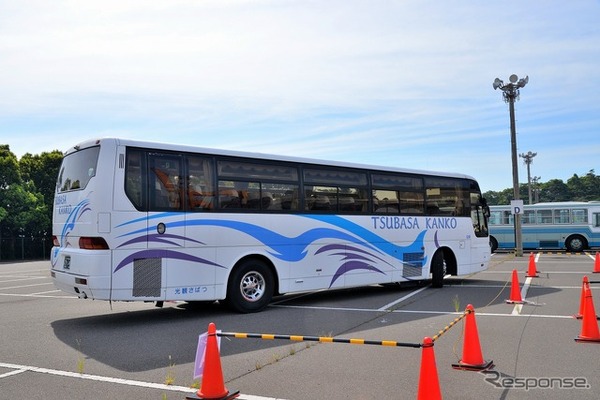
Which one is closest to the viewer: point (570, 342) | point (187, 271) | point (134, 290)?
point (570, 342)

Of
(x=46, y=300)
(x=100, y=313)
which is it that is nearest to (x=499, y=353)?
(x=100, y=313)

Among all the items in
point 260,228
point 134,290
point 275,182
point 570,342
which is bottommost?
point 570,342

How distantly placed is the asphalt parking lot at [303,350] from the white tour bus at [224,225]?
→ 745 mm

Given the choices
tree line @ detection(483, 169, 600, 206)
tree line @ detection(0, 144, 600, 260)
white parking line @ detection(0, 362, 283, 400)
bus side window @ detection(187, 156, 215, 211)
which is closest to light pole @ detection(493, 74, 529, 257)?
bus side window @ detection(187, 156, 215, 211)

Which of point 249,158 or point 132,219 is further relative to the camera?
point 249,158

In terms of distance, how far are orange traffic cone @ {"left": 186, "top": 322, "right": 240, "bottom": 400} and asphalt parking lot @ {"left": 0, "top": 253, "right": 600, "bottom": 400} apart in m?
0.39

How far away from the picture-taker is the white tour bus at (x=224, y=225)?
9219 mm

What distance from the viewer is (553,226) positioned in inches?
1280

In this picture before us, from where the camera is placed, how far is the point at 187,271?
9.84m

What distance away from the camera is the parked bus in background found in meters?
31.5

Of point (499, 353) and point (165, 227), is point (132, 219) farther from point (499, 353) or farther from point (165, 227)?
point (499, 353)

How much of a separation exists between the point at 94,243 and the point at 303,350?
13.2 feet

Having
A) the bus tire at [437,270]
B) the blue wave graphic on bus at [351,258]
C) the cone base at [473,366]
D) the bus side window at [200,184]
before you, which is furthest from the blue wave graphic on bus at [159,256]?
the bus tire at [437,270]

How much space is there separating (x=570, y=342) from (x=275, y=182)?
6.24 meters
